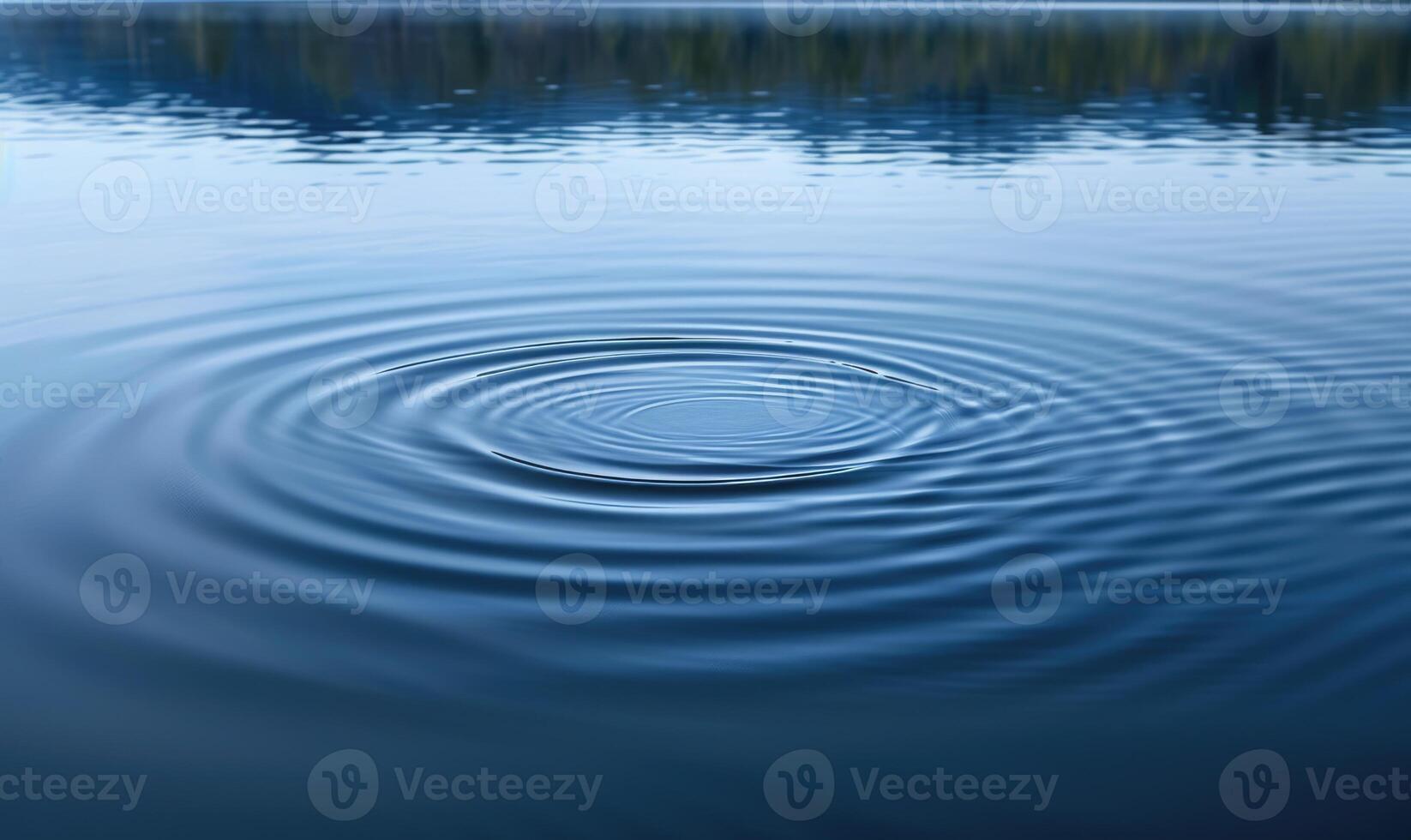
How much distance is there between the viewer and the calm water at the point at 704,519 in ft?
22.0

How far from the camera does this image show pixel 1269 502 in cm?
999

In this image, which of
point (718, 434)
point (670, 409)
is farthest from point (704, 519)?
point (670, 409)

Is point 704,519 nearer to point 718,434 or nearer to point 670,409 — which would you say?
point 718,434

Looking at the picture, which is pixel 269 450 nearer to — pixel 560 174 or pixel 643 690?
pixel 643 690

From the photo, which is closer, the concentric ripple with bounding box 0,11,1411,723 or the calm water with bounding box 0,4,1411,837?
the calm water with bounding box 0,4,1411,837

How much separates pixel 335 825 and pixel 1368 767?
16.3ft

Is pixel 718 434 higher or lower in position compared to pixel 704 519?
higher

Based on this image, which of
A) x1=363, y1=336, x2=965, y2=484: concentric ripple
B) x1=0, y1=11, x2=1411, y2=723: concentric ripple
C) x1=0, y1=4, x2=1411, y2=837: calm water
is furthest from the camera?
x1=363, y1=336, x2=965, y2=484: concentric ripple

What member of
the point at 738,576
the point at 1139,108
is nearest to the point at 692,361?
the point at 738,576

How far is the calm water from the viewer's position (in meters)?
6.71

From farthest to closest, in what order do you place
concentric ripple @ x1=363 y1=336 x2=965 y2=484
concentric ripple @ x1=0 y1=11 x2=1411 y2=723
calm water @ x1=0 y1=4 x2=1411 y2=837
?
1. concentric ripple @ x1=363 y1=336 x2=965 y2=484
2. concentric ripple @ x1=0 y1=11 x2=1411 y2=723
3. calm water @ x1=0 y1=4 x2=1411 y2=837

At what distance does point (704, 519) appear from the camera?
30.9 ft

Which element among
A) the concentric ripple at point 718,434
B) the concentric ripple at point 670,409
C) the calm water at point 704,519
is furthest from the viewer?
the concentric ripple at point 670,409

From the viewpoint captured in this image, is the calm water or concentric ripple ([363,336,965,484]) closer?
the calm water
